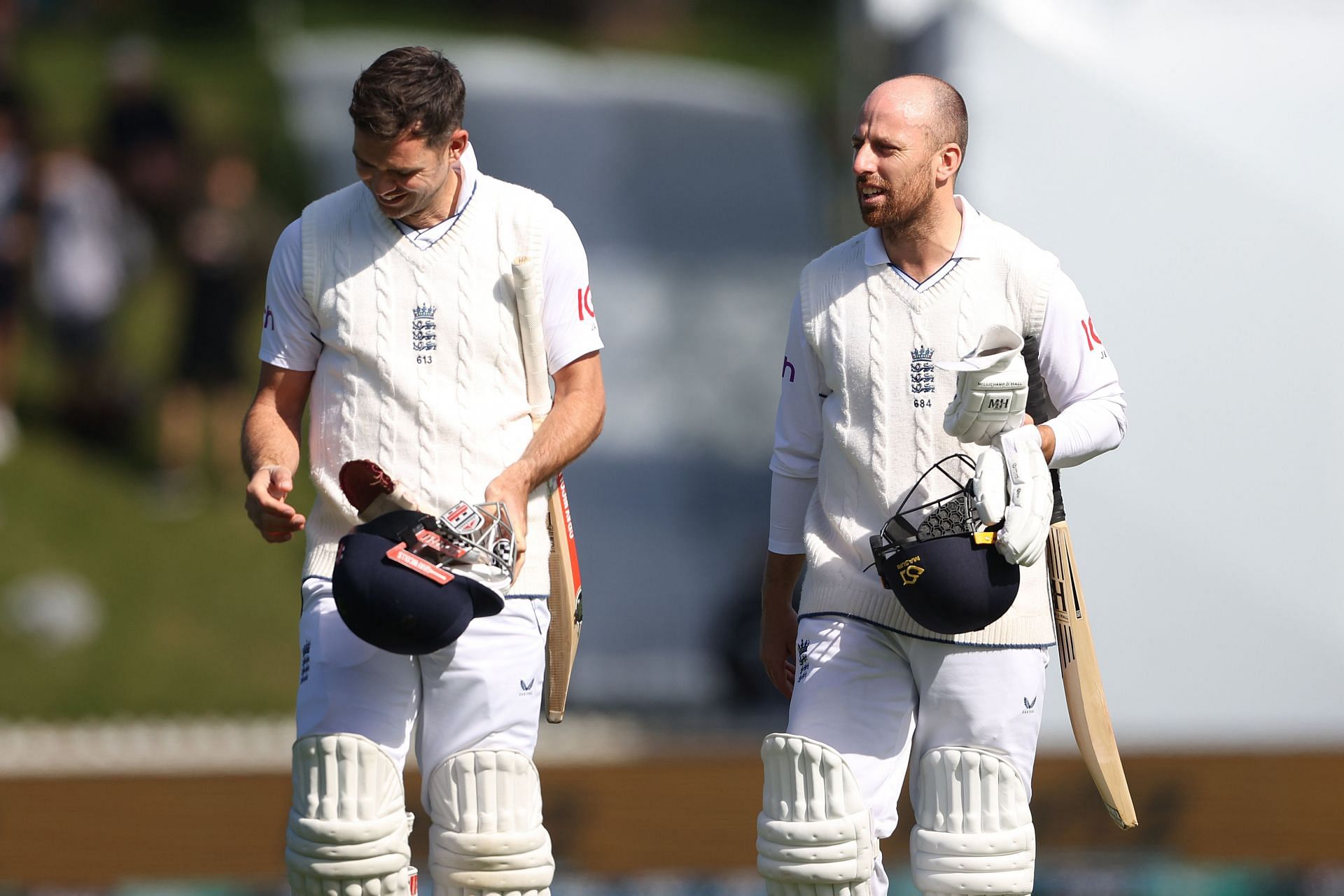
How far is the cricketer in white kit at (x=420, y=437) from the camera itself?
15.2 ft

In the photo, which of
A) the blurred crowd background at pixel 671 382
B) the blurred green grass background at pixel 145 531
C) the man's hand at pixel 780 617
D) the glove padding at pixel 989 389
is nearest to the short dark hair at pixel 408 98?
the glove padding at pixel 989 389

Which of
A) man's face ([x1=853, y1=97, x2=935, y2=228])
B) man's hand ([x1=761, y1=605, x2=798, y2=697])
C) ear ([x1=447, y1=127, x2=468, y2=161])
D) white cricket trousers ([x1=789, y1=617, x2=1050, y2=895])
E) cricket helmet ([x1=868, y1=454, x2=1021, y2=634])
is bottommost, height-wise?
white cricket trousers ([x1=789, y1=617, x2=1050, y2=895])

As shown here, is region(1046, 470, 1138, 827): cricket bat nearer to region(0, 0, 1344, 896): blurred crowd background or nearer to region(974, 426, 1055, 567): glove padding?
region(974, 426, 1055, 567): glove padding

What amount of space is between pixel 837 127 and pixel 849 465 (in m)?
6.26

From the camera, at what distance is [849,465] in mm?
4781

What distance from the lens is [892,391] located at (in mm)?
4719

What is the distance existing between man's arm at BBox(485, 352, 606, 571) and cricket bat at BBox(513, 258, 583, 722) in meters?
0.05

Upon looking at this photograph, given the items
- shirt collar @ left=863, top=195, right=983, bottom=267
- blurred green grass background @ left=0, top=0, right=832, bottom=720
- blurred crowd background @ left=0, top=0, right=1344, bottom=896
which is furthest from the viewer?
blurred green grass background @ left=0, top=0, right=832, bottom=720

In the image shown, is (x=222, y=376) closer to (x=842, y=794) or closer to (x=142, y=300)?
(x=142, y=300)

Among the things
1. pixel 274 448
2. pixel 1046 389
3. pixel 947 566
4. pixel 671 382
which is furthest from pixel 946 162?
pixel 671 382

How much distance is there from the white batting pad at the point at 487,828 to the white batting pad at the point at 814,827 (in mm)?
533

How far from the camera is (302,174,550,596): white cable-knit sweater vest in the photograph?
15.7ft

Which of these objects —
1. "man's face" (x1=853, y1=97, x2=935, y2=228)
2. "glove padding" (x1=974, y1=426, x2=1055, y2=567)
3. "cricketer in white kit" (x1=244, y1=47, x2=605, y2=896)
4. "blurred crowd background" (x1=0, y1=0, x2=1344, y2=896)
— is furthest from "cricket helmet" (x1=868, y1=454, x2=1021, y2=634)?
"blurred crowd background" (x1=0, y1=0, x2=1344, y2=896)

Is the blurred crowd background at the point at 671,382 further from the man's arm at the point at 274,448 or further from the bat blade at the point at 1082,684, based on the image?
the man's arm at the point at 274,448
